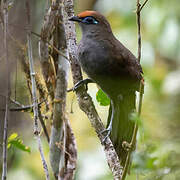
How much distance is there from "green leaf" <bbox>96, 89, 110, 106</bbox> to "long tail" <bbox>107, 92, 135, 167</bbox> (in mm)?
317

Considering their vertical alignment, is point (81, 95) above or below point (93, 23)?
below

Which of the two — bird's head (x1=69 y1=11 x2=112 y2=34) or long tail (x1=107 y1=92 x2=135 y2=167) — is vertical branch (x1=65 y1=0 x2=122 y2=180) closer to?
bird's head (x1=69 y1=11 x2=112 y2=34)

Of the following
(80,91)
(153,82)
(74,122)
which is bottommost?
(74,122)

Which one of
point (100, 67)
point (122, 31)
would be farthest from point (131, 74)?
point (122, 31)

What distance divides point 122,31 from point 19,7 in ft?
8.33

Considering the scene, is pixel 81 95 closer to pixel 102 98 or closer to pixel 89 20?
pixel 102 98

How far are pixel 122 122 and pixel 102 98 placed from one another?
1.42ft

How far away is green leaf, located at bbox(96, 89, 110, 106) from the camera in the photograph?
3098mm

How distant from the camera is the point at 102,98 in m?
3.14

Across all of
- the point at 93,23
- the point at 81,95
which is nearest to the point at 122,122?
the point at 81,95

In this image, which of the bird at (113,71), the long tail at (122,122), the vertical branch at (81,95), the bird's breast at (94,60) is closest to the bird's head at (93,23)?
the bird at (113,71)

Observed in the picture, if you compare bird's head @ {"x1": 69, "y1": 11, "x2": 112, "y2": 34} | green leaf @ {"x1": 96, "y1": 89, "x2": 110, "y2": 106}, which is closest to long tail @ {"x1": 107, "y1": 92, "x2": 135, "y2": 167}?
green leaf @ {"x1": 96, "y1": 89, "x2": 110, "y2": 106}

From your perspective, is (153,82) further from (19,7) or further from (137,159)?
(137,159)

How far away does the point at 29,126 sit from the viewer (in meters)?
5.18
